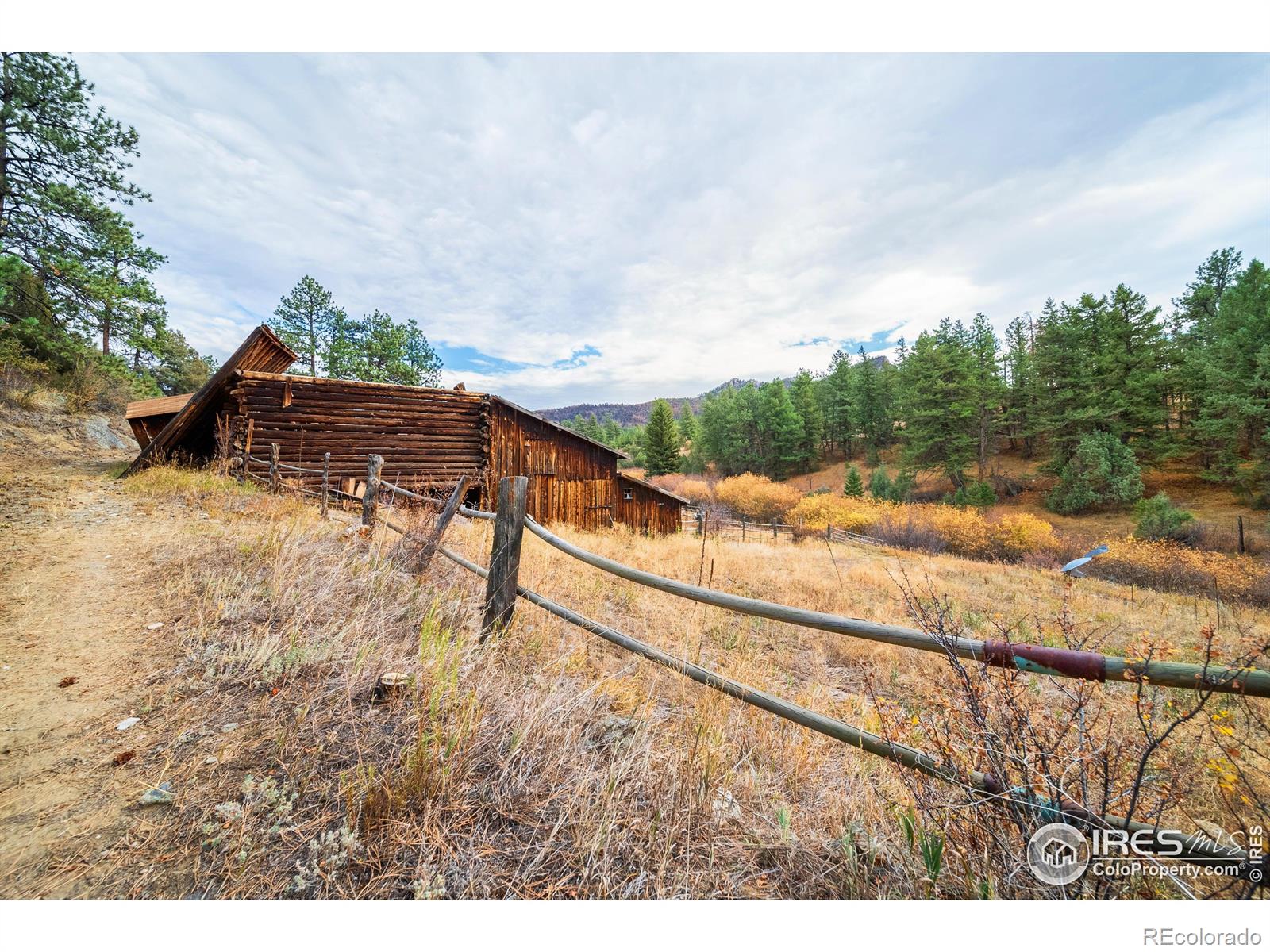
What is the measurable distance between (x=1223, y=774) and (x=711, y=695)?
184 cm

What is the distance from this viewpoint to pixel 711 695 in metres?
Result: 2.63

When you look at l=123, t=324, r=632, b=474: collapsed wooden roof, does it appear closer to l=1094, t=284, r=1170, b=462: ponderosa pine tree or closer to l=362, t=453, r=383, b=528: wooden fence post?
l=362, t=453, r=383, b=528: wooden fence post

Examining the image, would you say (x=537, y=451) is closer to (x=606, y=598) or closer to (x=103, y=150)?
(x=606, y=598)

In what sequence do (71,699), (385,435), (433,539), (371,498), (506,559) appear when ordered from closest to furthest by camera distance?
(71,699) < (506,559) < (433,539) < (371,498) < (385,435)

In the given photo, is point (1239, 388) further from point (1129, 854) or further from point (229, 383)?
point (229, 383)

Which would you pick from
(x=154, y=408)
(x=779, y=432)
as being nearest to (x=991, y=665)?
(x=154, y=408)

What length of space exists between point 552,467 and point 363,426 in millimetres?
6378

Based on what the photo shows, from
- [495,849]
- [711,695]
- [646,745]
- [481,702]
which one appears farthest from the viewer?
[711,695]

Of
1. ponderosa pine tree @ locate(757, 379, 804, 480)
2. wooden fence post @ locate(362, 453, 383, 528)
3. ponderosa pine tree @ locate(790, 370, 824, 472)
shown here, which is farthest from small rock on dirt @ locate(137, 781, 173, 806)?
ponderosa pine tree @ locate(790, 370, 824, 472)

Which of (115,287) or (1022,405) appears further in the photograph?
(1022,405)

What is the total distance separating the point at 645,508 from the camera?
20656mm

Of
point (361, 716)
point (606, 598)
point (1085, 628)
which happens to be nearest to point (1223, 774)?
point (361, 716)

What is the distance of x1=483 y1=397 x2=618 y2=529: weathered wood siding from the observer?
1667 centimetres

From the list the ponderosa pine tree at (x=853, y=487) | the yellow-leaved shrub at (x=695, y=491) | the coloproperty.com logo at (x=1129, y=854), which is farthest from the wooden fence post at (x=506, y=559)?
the ponderosa pine tree at (x=853, y=487)
